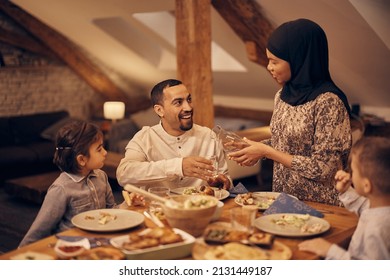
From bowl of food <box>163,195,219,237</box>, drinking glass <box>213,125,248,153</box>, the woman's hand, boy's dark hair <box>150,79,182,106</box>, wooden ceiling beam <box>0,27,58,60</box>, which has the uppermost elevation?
wooden ceiling beam <box>0,27,58,60</box>

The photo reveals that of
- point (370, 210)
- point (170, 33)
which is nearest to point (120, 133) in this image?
point (170, 33)

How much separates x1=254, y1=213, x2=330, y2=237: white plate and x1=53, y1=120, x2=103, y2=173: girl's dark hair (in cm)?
80

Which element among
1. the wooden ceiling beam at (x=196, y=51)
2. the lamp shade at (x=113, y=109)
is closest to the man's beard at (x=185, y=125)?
the wooden ceiling beam at (x=196, y=51)

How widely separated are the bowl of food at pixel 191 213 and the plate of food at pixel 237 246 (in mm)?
34

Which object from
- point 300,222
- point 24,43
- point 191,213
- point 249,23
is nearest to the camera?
point 191,213

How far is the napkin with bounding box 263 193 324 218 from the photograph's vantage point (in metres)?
2.15

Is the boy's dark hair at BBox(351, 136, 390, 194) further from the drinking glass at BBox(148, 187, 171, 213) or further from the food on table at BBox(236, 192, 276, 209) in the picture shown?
the drinking glass at BBox(148, 187, 171, 213)

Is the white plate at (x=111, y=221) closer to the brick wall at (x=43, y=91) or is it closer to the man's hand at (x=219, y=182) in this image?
the man's hand at (x=219, y=182)

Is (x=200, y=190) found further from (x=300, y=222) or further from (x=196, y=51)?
(x=196, y=51)

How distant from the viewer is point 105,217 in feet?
6.66

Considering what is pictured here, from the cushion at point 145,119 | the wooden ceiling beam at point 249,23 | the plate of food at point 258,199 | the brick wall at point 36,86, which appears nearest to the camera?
the plate of food at point 258,199

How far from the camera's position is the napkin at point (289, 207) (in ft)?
7.06

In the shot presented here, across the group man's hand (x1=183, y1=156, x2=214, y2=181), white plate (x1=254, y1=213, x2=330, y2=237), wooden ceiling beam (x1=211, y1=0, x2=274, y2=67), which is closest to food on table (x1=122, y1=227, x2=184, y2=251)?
white plate (x1=254, y1=213, x2=330, y2=237)

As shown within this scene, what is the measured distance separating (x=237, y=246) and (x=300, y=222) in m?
0.36
